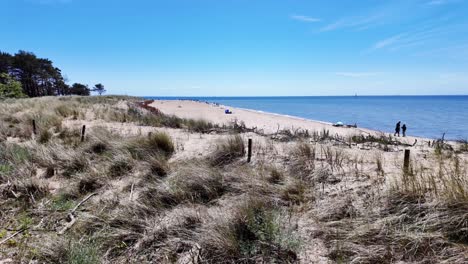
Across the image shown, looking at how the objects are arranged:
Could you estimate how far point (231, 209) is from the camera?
3902 mm

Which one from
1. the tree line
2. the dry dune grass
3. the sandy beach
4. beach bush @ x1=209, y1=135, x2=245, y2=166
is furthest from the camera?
the tree line

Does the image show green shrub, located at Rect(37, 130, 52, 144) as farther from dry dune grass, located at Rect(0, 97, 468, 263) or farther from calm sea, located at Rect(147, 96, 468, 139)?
calm sea, located at Rect(147, 96, 468, 139)

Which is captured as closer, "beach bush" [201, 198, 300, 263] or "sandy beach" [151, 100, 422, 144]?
"beach bush" [201, 198, 300, 263]

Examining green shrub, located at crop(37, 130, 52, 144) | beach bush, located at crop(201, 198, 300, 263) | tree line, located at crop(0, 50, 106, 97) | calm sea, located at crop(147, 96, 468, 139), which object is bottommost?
calm sea, located at crop(147, 96, 468, 139)

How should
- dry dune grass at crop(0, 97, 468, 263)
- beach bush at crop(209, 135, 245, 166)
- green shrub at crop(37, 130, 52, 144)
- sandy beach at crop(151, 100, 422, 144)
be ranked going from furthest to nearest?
sandy beach at crop(151, 100, 422, 144)
green shrub at crop(37, 130, 52, 144)
beach bush at crop(209, 135, 245, 166)
dry dune grass at crop(0, 97, 468, 263)

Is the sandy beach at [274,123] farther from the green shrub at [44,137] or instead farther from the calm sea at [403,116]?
the green shrub at [44,137]

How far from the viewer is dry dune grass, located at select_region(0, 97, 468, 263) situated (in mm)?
3031

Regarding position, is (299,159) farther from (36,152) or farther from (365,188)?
(36,152)

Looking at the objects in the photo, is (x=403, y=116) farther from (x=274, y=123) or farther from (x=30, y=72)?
(x=30, y=72)

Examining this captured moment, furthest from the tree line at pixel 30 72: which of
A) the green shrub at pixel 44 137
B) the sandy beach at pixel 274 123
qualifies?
the green shrub at pixel 44 137

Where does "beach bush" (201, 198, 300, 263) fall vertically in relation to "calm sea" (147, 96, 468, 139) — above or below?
above

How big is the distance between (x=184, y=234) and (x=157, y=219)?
0.69m

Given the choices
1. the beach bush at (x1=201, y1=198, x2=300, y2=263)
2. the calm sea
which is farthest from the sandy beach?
the calm sea

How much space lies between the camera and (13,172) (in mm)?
5730
